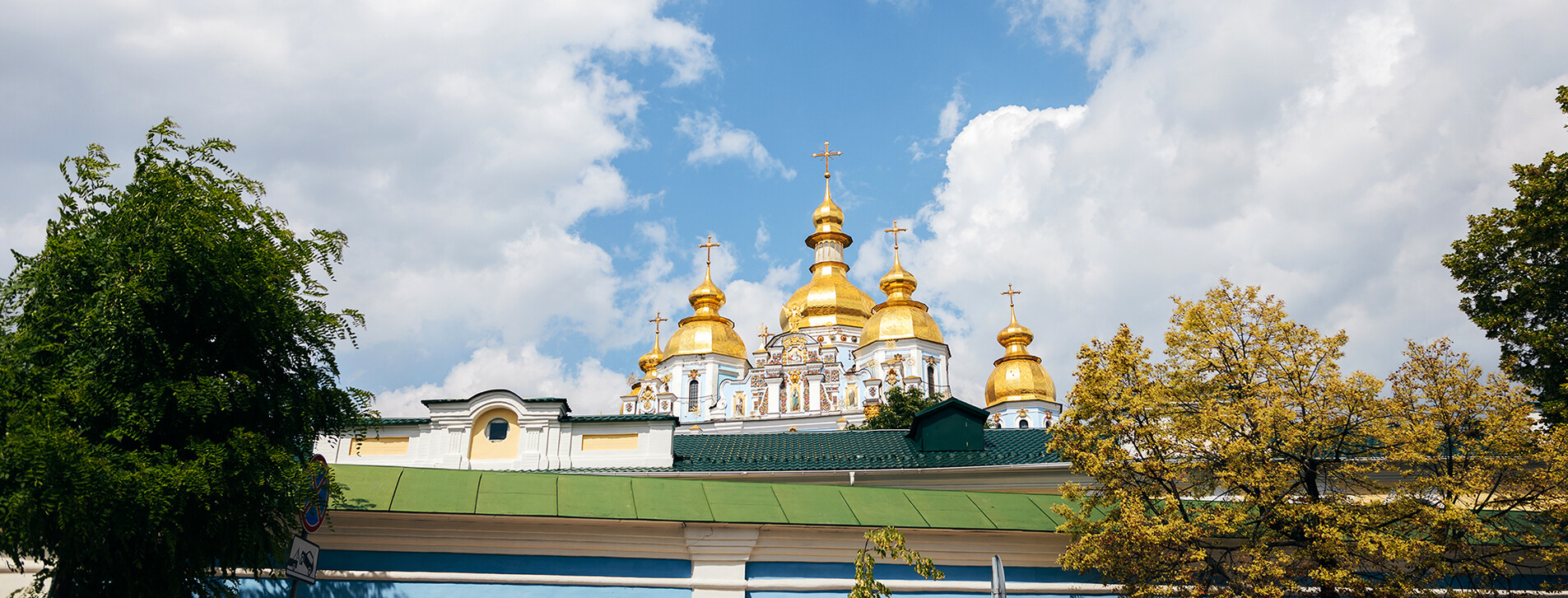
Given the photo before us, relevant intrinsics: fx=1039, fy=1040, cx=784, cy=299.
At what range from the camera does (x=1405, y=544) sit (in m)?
10.1

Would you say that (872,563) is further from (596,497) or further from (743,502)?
(596,497)

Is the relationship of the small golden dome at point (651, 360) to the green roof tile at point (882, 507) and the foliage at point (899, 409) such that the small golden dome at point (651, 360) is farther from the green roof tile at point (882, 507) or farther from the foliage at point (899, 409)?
the green roof tile at point (882, 507)

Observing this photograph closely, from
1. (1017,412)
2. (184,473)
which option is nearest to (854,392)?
(1017,412)

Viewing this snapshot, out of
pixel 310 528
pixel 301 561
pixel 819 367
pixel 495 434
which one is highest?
pixel 819 367

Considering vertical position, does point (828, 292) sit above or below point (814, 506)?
above

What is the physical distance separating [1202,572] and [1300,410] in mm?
2150

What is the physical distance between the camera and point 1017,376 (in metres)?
63.7

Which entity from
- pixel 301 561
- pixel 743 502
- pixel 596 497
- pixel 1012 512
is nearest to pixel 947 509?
pixel 1012 512

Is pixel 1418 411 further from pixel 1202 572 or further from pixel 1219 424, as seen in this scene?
pixel 1202 572

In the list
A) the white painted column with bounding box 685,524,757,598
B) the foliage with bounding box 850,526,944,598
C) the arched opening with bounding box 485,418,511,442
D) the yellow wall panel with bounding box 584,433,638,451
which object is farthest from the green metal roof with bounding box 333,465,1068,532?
the arched opening with bounding box 485,418,511,442

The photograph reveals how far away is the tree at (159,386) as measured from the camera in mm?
7836

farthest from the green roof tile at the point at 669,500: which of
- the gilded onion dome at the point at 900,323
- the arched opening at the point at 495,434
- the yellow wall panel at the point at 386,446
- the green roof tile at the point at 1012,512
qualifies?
the gilded onion dome at the point at 900,323

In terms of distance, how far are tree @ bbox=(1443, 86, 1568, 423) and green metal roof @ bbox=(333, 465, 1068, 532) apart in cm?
845

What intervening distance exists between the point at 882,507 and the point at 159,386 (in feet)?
23.7
